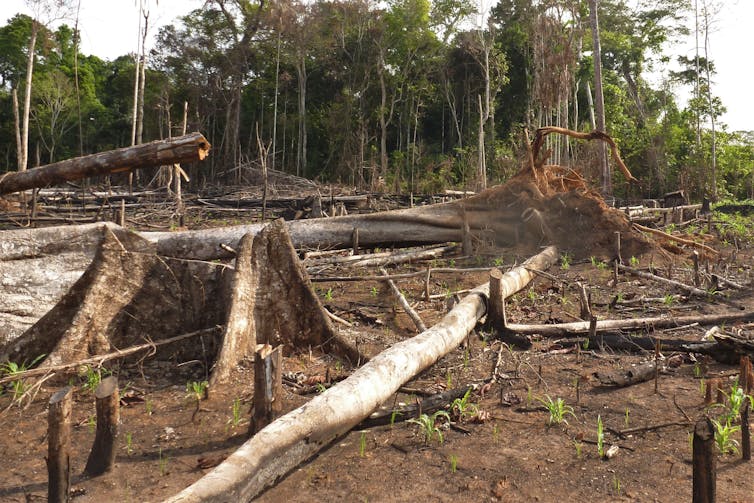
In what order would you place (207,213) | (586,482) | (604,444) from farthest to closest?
(207,213), (604,444), (586,482)

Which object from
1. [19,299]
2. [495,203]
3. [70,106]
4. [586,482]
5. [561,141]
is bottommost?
[586,482]

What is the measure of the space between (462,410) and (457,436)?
0.22 m

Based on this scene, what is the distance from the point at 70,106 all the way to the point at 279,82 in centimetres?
1244

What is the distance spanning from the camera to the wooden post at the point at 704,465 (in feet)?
6.77

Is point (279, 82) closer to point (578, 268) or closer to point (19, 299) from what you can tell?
point (578, 268)

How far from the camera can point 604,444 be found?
3.11 metres

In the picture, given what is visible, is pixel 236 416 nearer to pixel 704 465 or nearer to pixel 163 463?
pixel 163 463

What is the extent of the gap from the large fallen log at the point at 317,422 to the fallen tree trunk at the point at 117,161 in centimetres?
224

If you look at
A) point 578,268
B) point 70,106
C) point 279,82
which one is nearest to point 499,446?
point 578,268

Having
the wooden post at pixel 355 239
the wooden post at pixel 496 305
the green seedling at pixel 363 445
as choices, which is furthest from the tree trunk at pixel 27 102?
the green seedling at pixel 363 445

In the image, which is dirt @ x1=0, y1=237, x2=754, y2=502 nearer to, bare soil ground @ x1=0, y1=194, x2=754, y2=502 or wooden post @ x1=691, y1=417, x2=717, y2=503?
bare soil ground @ x1=0, y1=194, x2=754, y2=502

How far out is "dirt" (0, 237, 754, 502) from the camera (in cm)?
270

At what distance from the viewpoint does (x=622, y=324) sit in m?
5.08

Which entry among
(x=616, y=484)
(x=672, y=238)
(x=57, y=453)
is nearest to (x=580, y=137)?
(x=672, y=238)
